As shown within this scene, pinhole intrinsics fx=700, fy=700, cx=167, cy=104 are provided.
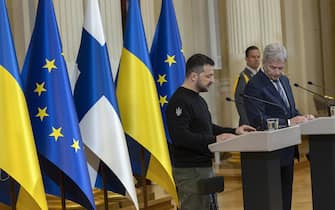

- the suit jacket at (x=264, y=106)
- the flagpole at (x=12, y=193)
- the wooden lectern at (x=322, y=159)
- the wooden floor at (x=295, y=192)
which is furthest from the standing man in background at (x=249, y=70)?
the flagpole at (x=12, y=193)

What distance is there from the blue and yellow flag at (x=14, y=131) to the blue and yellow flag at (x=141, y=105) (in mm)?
1038

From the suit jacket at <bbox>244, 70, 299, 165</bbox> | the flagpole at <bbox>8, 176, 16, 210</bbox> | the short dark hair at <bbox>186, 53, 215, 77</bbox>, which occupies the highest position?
the short dark hair at <bbox>186, 53, 215, 77</bbox>

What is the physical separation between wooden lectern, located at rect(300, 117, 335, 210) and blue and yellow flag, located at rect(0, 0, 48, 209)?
176 cm

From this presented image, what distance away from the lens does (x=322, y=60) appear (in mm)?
13102

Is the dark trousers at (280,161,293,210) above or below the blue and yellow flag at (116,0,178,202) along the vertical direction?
below

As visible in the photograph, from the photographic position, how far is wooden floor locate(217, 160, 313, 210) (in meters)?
7.07

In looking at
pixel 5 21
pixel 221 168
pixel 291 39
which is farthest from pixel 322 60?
pixel 5 21

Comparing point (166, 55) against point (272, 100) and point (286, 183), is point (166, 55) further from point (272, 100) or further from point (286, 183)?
point (286, 183)

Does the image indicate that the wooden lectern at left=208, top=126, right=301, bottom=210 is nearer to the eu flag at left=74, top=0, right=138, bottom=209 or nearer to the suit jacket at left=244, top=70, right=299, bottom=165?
the eu flag at left=74, top=0, right=138, bottom=209

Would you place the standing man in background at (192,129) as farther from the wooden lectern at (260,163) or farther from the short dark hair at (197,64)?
the wooden lectern at (260,163)

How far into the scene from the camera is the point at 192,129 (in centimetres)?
434

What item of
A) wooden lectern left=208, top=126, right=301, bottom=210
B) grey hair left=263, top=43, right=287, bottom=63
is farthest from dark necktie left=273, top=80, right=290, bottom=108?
wooden lectern left=208, top=126, right=301, bottom=210

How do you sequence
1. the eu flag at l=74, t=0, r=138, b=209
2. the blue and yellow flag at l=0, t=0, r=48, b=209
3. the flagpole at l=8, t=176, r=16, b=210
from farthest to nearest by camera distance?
the eu flag at l=74, t=0, r=138, b=209
the flagpole at l=8, t=176, r=16, b=210
the blue and yellow flag at l=0, t=0, r=48, b=209

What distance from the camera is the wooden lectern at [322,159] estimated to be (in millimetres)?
4438
